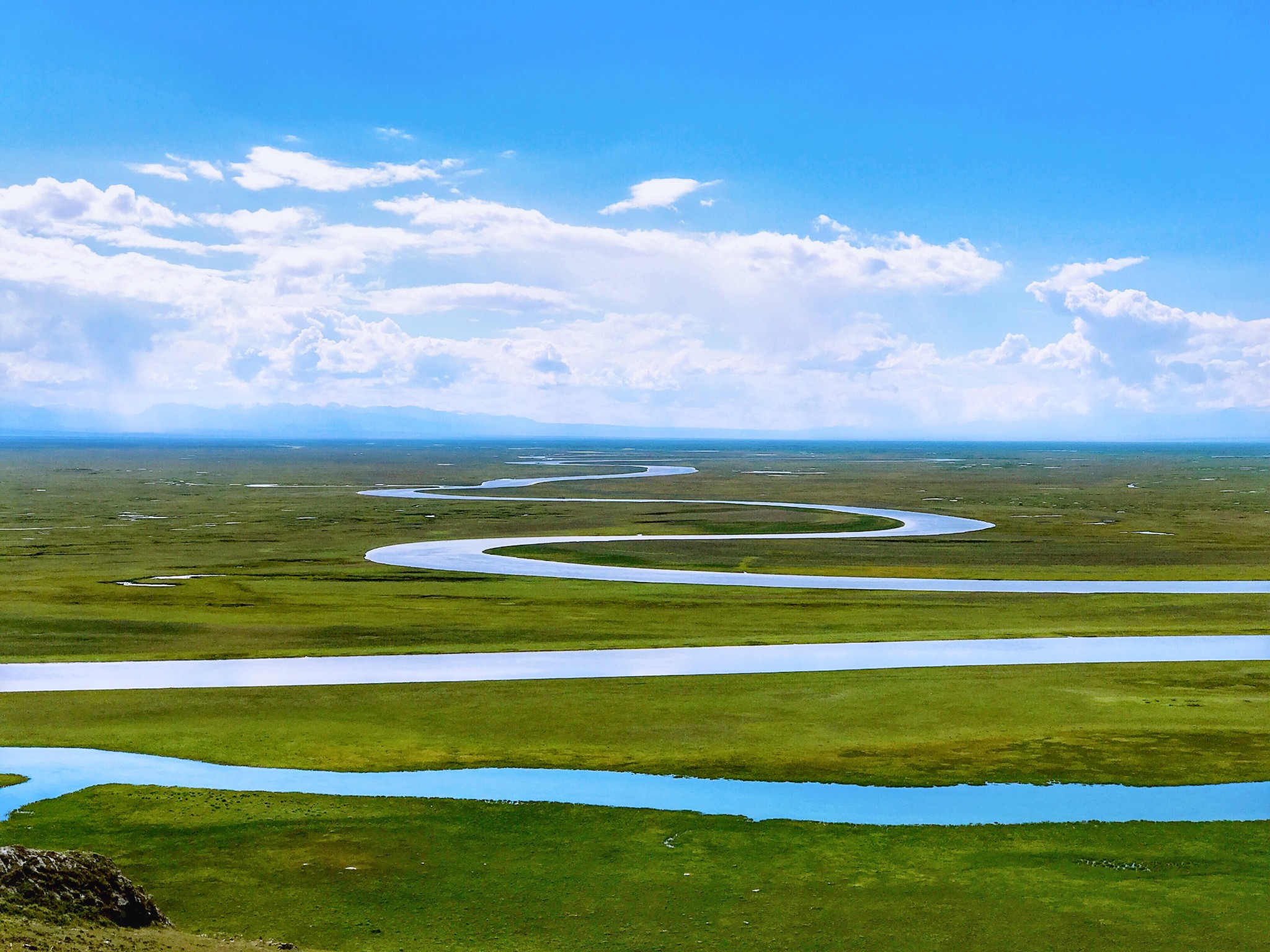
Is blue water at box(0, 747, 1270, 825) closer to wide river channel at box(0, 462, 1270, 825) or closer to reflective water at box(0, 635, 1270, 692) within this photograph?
wide river channel at box(0, 462, 1270, 825)

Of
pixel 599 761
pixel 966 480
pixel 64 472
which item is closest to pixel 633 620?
pixel 599 761

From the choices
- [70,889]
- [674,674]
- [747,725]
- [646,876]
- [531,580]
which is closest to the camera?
[70,889]

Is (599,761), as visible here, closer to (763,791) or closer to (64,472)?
(763,791)

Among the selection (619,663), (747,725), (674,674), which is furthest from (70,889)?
(619,663)

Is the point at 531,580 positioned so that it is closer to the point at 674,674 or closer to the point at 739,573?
the point at 739,573

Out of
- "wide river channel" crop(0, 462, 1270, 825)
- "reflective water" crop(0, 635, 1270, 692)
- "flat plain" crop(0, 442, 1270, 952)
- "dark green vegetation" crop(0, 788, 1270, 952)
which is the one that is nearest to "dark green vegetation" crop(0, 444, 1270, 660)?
"flat plain" crop(0, 442, 1270, 952)

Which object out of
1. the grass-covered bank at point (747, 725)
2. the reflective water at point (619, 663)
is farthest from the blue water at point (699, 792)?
the reflective water at point (619, 663)

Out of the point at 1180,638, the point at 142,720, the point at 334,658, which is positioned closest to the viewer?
the point at 142,720
